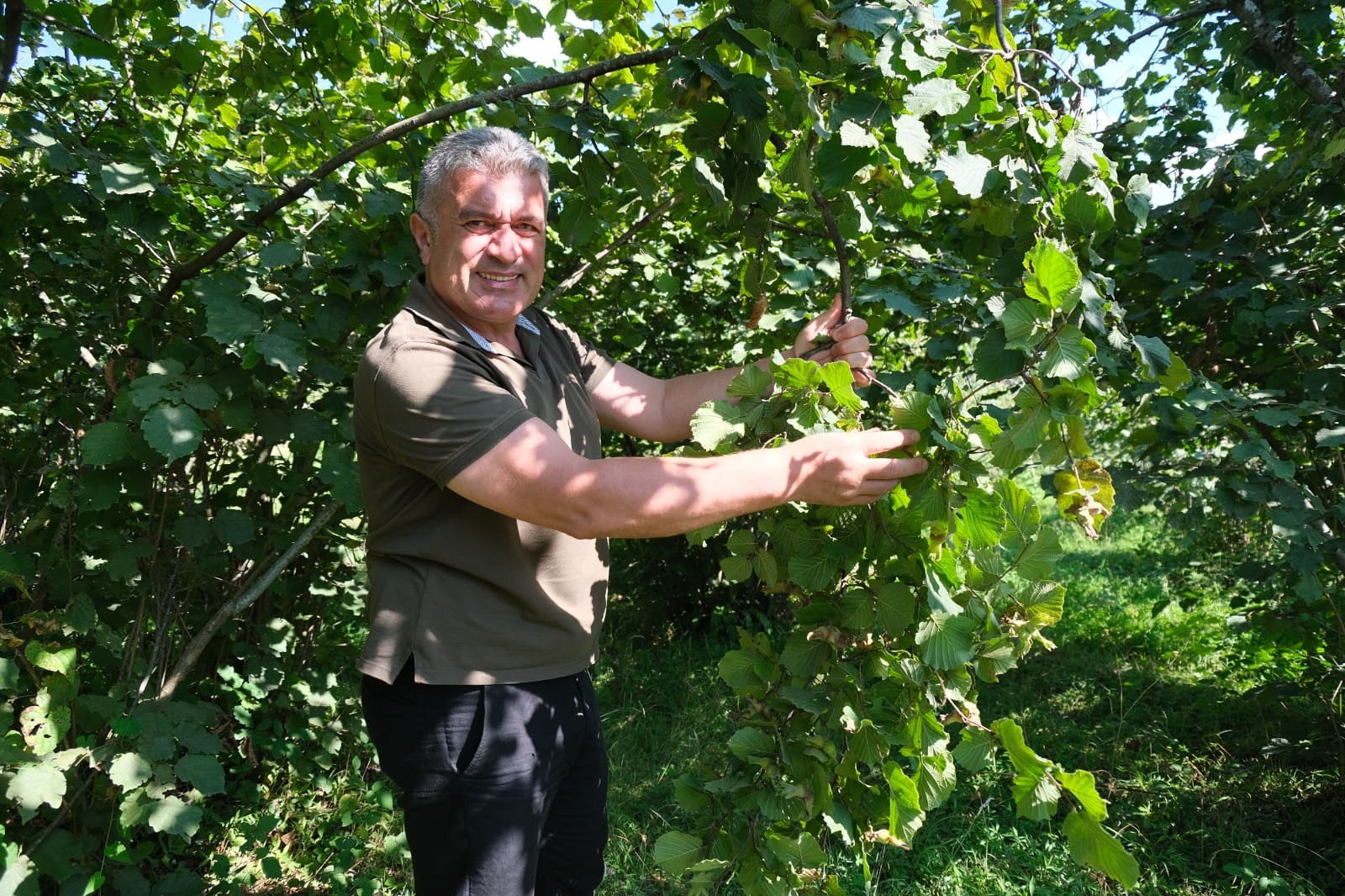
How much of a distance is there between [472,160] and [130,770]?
1.63 meters

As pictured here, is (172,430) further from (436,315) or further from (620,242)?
(620,242)

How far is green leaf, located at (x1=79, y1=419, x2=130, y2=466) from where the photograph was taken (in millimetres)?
2082

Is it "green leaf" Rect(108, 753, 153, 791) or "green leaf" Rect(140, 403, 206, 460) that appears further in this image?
"green leaf" Rect(108, 753, 153, 791)

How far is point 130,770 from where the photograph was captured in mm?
2111

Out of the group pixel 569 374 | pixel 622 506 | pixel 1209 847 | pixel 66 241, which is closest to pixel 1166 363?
pixel 622 506

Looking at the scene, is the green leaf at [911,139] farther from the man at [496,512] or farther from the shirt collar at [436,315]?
the shirt collar at [436,315]

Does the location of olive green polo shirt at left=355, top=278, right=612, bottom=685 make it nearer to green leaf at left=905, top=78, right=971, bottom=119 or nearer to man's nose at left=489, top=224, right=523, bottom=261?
man's nose at left=489, top=224, right=523, bottom=261

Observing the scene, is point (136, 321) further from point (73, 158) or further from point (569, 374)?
point (569, 374)

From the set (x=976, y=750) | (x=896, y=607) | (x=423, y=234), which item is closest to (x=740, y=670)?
(x=896, y=607)

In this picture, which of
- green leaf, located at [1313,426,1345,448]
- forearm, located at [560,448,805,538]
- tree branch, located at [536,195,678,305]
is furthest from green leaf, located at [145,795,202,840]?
green leaf, located at [1313,426,1345,448]

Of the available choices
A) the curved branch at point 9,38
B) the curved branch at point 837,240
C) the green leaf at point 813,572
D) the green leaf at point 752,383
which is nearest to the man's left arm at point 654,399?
the curved branch at point 837,240

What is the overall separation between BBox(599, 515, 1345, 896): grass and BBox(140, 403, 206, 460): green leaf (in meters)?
2.03

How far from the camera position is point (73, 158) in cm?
227

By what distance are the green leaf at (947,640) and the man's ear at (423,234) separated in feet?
4.08
